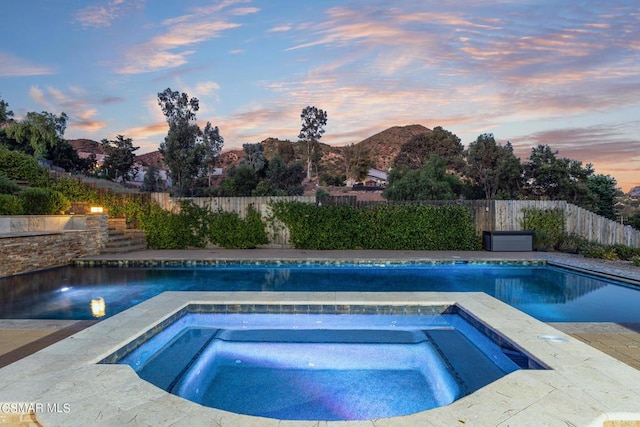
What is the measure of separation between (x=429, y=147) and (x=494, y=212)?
111ft

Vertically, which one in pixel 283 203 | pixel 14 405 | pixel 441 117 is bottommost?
pixel 14 405

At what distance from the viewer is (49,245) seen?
943 cm

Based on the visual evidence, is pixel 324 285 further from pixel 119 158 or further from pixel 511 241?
A: pixel 119 158

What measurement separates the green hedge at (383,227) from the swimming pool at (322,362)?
22.6ft

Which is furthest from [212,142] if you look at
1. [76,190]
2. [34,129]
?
[76,190]

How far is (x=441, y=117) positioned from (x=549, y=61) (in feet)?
19.9

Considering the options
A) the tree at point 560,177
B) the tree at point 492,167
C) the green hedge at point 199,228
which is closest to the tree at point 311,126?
the tree at point 492,167

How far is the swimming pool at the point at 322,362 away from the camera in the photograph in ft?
10.2

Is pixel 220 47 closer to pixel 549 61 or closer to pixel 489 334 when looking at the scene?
pixel 549 61

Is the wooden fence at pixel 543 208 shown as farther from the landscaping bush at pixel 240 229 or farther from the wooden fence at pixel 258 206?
the landscaping bush at pixel 240 229

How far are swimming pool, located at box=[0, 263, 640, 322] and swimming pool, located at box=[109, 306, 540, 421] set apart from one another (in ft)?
5.86

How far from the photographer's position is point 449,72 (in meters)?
12.4

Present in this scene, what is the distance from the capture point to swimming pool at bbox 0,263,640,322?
18.9ft

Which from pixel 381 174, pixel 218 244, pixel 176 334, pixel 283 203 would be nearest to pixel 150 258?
pixel 218 244
